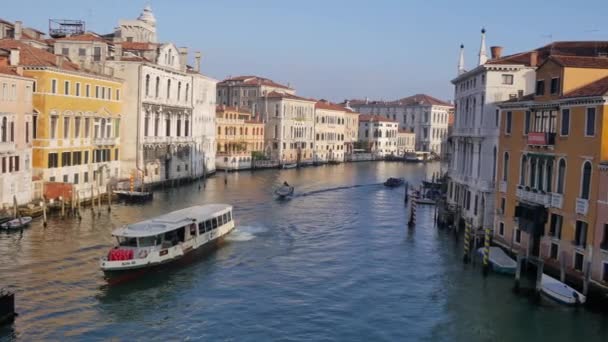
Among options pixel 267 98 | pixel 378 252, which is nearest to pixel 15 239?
pixel 378 252

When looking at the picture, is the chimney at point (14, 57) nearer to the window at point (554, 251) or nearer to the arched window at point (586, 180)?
the window at point (554, 251)

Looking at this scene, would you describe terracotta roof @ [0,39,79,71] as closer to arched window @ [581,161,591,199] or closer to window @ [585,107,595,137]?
window @ [585,107,595,137]

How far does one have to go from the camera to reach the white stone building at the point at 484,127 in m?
20.3

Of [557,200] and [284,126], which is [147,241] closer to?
[557,200]

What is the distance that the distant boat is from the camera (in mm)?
16188

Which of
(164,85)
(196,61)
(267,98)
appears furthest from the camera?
(267,98)

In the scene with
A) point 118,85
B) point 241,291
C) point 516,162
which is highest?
point 118,85

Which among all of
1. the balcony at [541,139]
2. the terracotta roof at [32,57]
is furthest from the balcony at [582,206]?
the terracotta roof at [32,57]

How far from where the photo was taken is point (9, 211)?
2058cm

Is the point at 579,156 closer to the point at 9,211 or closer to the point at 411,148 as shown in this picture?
the point at 9,211

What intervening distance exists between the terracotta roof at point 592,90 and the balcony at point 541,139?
971mm

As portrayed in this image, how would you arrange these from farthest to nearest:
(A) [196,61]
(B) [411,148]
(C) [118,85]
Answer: (B) [411,148]
(A) [196,61]
(C) [118,85]

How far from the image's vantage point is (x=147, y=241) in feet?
52.0

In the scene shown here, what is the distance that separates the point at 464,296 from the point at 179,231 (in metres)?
7.07
